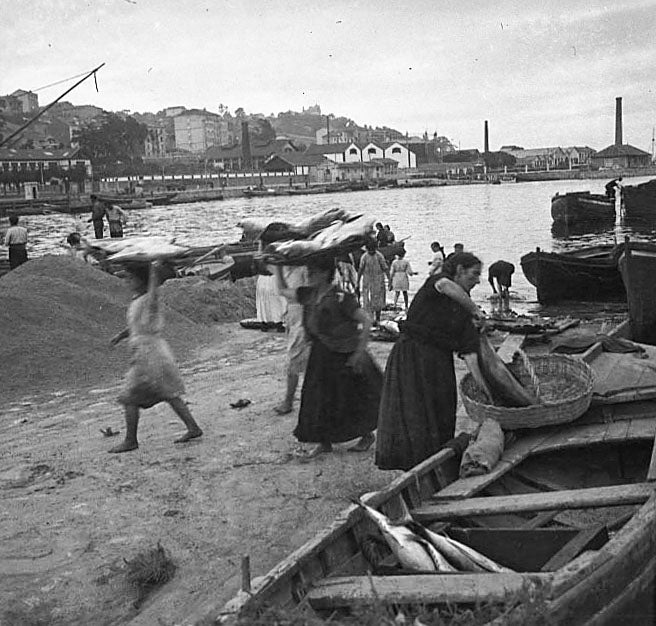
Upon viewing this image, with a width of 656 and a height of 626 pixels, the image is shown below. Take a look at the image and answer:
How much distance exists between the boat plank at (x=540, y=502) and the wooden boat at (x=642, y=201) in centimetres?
4585

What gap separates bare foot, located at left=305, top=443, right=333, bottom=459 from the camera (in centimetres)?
670

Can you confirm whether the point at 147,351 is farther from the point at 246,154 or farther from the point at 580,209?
the point at 246,154

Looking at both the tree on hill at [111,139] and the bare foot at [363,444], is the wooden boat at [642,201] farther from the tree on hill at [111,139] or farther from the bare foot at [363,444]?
the tree on hill at [111,139]

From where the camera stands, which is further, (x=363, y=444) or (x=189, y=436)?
(x=189, y=436)

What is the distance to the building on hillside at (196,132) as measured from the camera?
636ft

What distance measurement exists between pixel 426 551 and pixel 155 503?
2.84 m

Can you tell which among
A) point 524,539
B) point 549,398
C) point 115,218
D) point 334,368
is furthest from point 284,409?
point 115,218

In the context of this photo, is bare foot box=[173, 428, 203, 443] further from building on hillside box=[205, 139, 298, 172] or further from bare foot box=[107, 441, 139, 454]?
building on hillside box=[205, 139, 298, 172]

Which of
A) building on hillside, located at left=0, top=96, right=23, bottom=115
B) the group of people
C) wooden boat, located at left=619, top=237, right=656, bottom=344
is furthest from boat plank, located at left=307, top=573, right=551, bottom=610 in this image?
building on hillside, located at left=0, top=96, right=23, bottom=115

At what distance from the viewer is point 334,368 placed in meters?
6.45

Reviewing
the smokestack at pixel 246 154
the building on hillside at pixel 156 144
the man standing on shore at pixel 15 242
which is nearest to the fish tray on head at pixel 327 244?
the man standing on shore at pixel 15 242

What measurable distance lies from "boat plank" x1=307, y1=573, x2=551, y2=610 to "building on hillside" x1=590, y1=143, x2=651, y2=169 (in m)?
142

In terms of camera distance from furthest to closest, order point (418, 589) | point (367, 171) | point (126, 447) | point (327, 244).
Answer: point (367, 171) < point (126, 447) < point (327, 244) < point (418, 589)

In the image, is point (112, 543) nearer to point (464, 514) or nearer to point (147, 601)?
point (147, 601)
